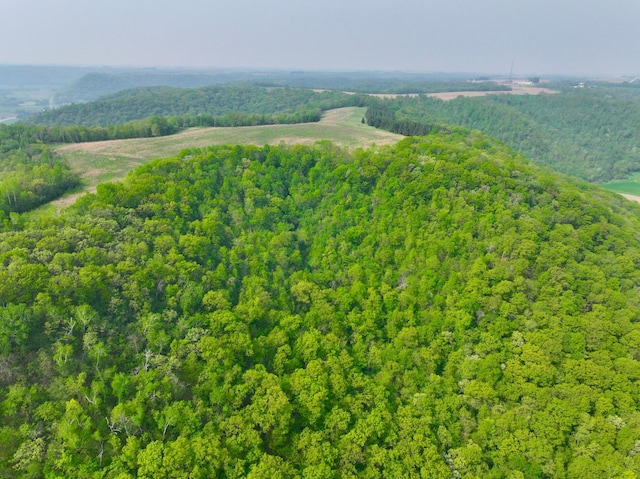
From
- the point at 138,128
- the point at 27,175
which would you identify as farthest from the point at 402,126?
the point at 27,175

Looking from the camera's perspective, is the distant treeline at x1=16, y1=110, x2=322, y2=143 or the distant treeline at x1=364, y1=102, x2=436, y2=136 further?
the distant treeline at x1=364, y1=102, x2=436, y2=136

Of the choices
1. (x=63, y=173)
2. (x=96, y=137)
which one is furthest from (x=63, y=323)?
(x=96, y=137)

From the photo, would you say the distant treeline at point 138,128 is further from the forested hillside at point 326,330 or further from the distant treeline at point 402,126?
the forested hillside at point 326,330

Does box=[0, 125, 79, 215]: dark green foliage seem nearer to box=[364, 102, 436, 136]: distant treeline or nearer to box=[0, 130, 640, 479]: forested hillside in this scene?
box=[0, 130, 640, 479]: forested hillside

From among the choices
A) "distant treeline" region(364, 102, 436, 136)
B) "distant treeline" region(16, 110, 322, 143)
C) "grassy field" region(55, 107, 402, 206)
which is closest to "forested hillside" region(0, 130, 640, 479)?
"grassy field" region(55, 107, 402, 206)

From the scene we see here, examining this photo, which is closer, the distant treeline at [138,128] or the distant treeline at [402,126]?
the distant treeline at [138,128]

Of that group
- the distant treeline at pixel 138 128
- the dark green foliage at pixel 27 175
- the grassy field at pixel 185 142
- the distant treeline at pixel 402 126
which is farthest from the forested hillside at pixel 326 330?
the distant treeline at pixel 402 126
